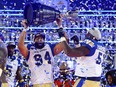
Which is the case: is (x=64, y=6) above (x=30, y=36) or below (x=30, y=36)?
above

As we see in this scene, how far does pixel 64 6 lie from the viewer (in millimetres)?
7031

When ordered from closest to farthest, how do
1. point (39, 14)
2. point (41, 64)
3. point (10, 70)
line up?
point (41, 64) < point (10, 70) < point (39, 14)

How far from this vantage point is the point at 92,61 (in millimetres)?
4594

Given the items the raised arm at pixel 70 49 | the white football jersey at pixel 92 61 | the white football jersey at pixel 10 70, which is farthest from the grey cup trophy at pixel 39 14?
the white football jersey at pixel 92 61

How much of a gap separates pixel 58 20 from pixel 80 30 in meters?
2.57

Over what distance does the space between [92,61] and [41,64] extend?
0.66 meters

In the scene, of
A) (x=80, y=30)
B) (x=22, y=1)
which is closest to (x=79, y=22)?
(x=80, y=30)

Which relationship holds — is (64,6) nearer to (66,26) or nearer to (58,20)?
(66,26)

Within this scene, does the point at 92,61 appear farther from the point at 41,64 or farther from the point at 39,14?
the point at 39,14

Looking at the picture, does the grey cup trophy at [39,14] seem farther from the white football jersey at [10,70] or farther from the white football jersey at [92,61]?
the white football jersey at [92,61]

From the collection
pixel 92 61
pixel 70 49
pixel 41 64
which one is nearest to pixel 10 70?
pixel 41 64

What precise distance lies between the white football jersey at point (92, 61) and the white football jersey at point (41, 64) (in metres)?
0.40

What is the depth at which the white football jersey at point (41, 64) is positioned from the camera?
183 inches

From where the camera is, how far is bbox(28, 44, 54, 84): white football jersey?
466 cm
